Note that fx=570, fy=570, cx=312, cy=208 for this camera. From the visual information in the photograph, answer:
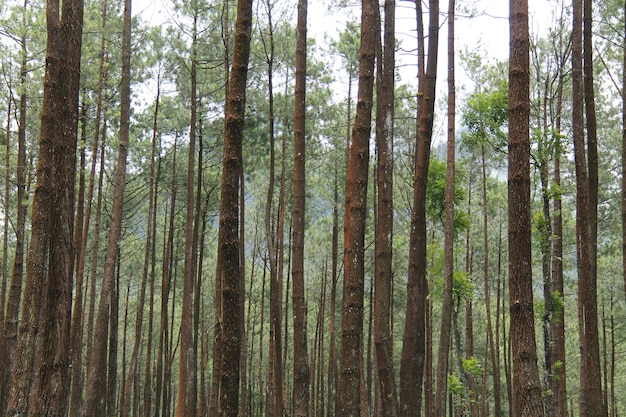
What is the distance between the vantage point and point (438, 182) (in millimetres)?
12453

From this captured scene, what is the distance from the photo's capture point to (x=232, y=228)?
15.2 feet

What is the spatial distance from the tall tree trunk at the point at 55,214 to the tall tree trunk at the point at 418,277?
4379 millimetres

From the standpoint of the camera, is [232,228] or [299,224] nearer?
[232,228]

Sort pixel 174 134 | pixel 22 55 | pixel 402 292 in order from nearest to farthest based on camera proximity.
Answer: pixel 22 55, pixel 174 134, pixel 402 292

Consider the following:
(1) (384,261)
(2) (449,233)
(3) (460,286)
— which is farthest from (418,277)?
(3) (460,286)

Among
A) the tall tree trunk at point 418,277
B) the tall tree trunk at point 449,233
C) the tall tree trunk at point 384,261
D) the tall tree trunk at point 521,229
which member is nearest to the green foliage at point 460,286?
the tall tree trunk at point 449,233

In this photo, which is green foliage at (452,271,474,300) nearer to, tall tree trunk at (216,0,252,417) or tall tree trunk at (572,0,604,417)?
tall tree trunk at (572,0,604,417)

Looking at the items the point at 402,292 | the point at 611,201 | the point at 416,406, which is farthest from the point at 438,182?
the point at 402,292

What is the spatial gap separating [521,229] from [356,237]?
1676mm

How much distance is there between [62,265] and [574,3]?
7.47m

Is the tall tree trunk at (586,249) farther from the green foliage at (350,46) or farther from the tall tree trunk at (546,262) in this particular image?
the green foliage at (350,46)

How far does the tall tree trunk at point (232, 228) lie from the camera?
4.42 meters

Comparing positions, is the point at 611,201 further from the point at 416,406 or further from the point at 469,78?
the point at 416,406

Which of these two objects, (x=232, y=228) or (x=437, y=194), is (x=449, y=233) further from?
(x=232, y=228)
